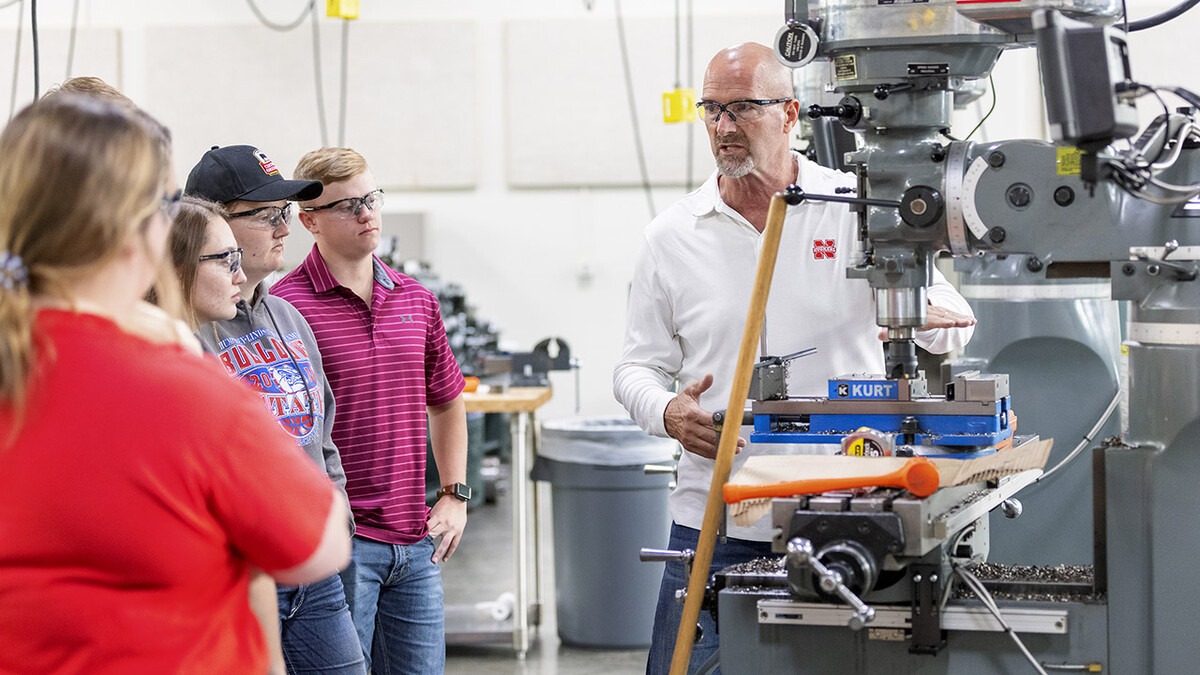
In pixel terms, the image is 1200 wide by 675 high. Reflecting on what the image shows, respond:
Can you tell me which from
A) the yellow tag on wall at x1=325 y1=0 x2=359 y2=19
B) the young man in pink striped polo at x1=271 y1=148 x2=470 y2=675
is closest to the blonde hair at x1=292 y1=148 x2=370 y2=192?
the young man in pink striped polo at x1=271 y1=148 x2=470 y2=675

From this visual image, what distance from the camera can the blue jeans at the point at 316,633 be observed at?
6.04 feet

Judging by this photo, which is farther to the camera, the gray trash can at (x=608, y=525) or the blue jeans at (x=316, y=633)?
the gray trash can at (x=608, y=525)

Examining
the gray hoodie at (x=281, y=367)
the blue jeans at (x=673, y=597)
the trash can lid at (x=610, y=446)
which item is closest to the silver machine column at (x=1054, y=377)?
the trash can lid at (x=610, y=446)

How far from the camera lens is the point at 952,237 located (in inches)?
60.2

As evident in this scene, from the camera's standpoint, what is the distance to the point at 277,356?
6.22ft

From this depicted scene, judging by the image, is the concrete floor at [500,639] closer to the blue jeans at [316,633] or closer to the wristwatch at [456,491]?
the wristwatch at [456,491]

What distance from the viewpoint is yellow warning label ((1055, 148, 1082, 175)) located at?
1.45 metres

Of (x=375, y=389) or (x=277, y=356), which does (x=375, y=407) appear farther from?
(x=277, y=356)

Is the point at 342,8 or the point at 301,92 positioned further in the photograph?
the point at 301,92

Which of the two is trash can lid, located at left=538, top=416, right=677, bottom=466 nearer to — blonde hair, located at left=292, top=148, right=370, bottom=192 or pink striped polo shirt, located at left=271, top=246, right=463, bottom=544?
pink striped polo shirt, located at left=271, top=246, right=463, bottom=544

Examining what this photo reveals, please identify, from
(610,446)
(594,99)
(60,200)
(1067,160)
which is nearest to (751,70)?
(1067,160)

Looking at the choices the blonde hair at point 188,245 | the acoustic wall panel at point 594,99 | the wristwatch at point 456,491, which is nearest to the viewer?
the blonde hair at point 188,245

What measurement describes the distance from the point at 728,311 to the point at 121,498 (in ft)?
4.40

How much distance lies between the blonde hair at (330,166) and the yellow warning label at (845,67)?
983mm
